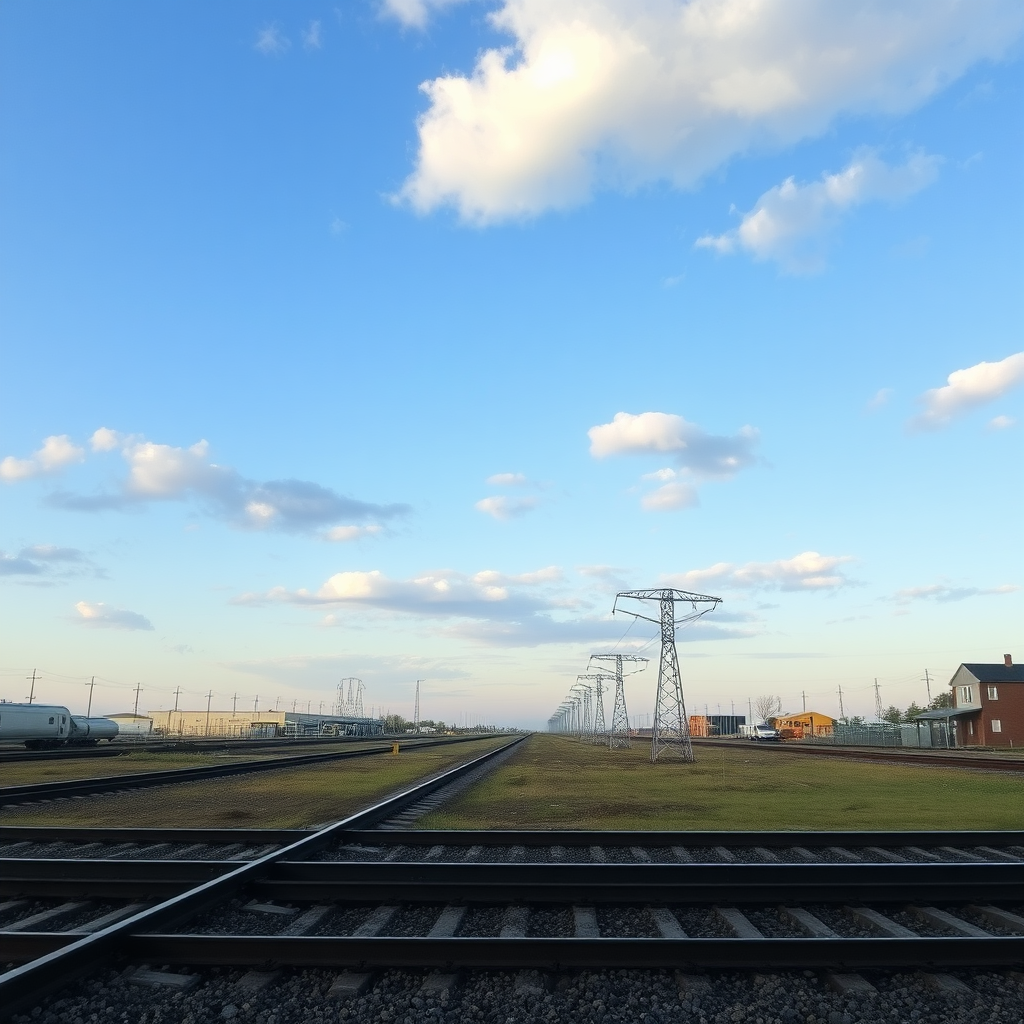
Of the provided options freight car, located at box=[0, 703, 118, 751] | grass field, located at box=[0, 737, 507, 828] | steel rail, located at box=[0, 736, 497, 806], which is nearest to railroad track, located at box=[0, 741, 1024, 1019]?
grass field, located at box=[0, 737, 507, 828]

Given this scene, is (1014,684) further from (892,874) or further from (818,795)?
(892,874)

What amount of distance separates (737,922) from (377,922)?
335 cm

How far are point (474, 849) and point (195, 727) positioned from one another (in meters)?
188

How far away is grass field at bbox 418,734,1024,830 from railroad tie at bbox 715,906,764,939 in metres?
6.71

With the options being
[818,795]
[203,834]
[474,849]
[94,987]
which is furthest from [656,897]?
[818,795]

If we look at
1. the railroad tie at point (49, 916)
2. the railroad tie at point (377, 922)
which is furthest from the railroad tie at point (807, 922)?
the railroad tie at point (49, 916)

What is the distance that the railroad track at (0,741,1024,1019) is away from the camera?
5.92m

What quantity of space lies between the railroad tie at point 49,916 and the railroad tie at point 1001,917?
8911mm

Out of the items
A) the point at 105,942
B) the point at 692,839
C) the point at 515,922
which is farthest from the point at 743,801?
the point at 105,942

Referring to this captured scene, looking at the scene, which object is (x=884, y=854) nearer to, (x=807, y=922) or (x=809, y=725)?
(x=807, y=922)

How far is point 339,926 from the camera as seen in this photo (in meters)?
7.13

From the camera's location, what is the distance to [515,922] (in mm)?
7141

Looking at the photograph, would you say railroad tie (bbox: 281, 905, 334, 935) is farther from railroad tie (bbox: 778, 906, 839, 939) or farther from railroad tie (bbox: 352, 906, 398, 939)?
railroad tie (bbox: 778, 906, 839, 939)

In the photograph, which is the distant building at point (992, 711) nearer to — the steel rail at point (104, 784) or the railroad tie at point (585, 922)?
the steel rail at point (104, 784)
